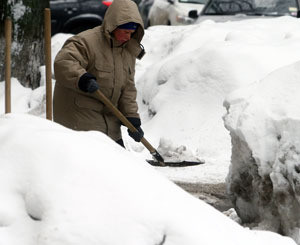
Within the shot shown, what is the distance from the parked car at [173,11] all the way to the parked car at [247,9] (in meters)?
1.74

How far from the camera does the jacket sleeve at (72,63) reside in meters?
5.50

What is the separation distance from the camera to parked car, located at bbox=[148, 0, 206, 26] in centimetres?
1515

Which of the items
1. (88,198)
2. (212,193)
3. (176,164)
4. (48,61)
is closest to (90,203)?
(88,198)

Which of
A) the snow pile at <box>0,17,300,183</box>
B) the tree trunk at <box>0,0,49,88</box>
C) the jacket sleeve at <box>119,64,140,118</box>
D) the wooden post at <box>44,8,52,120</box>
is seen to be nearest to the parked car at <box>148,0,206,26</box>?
the snow pile at <box>0,17,300,183</box>

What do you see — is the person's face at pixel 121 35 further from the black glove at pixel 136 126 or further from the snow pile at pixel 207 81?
the snow pile at pixel 207 81

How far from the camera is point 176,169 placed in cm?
729

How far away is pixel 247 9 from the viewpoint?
41.5 feet

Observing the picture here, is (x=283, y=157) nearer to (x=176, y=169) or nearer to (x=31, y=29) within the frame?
(x=176, y=169)

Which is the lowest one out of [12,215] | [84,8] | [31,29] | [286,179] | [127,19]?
[84,8]

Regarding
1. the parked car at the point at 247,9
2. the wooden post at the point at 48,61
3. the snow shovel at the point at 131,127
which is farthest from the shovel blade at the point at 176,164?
the parked car at the point at 247,9

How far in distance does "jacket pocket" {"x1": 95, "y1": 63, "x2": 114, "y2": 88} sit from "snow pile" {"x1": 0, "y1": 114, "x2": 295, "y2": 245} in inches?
104

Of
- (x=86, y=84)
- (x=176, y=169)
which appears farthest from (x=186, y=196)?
(x=176, y=169)

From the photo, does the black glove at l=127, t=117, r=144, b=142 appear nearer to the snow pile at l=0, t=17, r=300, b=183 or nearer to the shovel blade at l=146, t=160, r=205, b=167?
the snow pile at l=0, t=17, r=300, b=183

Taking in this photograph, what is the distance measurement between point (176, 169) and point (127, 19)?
1.99 meters
